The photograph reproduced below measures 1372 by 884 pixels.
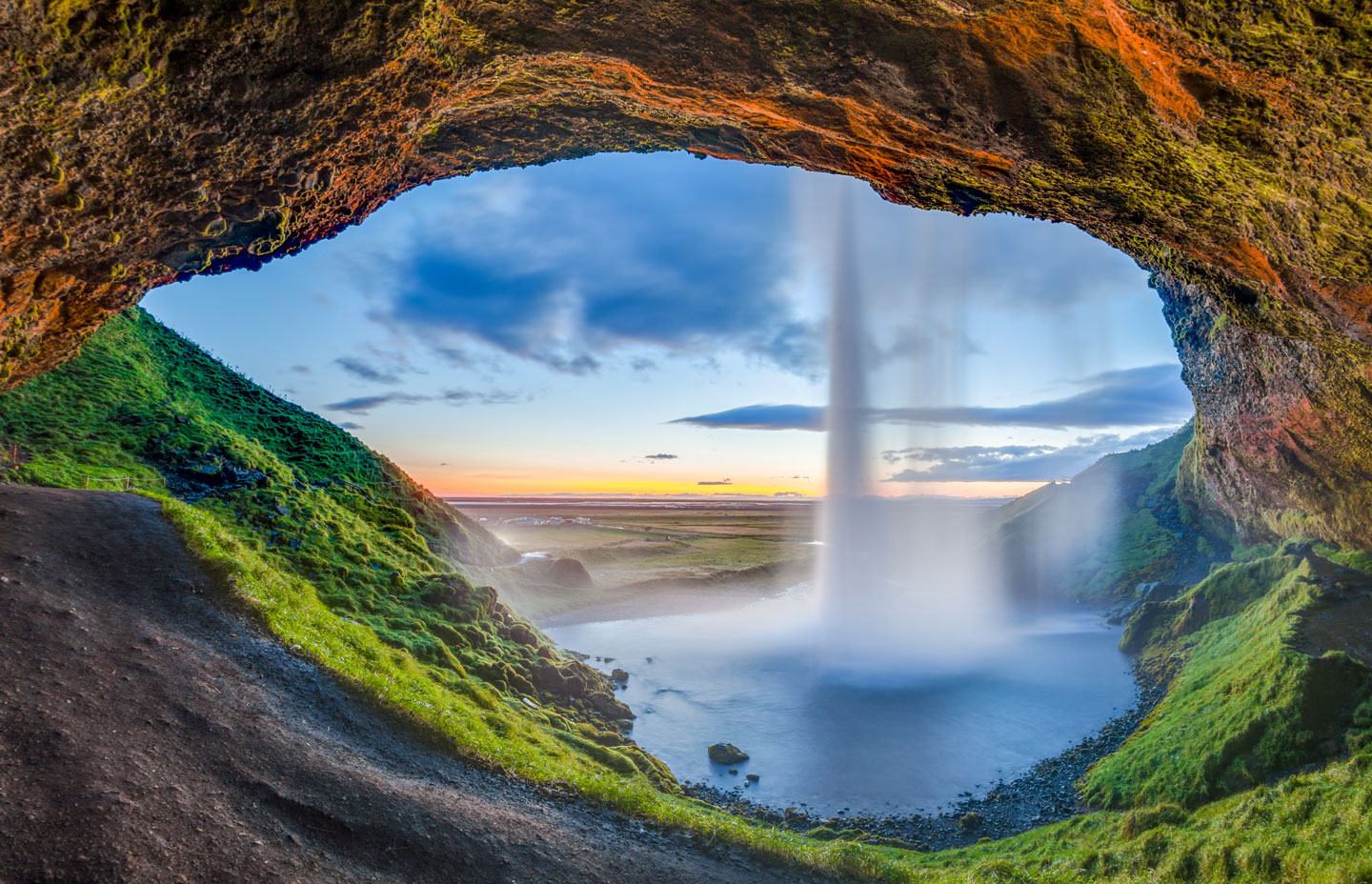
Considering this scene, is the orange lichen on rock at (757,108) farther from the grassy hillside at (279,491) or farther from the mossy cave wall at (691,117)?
the grassy hillside at (279,491)

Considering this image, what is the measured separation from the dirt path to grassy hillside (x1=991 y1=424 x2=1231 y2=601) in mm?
47037

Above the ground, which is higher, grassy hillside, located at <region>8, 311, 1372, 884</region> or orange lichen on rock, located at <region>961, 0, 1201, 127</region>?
orange lichen on rock, located at <region>961, 0, 1201, 127</region>

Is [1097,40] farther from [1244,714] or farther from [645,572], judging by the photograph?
[645,572]

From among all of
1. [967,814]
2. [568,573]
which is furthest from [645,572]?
[967,814]

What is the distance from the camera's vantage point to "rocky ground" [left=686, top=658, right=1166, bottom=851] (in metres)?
17.6

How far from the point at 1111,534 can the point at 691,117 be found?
180 ft

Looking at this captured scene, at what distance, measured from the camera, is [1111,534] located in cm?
4984

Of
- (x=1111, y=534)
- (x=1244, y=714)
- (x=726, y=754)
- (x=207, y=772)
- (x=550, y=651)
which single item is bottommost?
(x=726, y=754)

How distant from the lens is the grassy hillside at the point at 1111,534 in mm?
43438

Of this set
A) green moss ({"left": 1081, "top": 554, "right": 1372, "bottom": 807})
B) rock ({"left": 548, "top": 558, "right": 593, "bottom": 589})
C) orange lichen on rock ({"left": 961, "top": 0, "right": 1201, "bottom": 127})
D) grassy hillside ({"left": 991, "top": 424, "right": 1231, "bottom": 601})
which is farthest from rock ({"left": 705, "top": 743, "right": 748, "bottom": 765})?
grassy hillside ({"left": 991, "top": 424, "right": 1231, "bottom": 601})

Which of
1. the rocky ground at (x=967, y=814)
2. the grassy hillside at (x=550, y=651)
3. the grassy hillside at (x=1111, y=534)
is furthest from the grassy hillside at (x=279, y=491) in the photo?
the grassy hillside at (x=1111, y=534)

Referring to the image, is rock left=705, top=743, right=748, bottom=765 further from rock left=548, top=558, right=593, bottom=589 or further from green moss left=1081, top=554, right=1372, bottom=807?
rock left=548, top=558, right=593, bottom=589

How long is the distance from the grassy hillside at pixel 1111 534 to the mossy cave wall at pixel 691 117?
38611 millimetres

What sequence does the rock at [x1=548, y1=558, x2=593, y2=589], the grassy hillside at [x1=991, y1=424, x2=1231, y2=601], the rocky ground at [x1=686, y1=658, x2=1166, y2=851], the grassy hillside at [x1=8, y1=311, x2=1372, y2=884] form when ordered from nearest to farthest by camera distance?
the grassy hillside at [x1=8, y1=311, x2=1372, y2=884], the rocky ground at [x1=686, y1=658, x2=1166, y2=851], the grassy hillside at [x1=991, y1=424, x2=1231, y2=601], the rock at [x1=548, y1=558, x2=593, y2=589]
